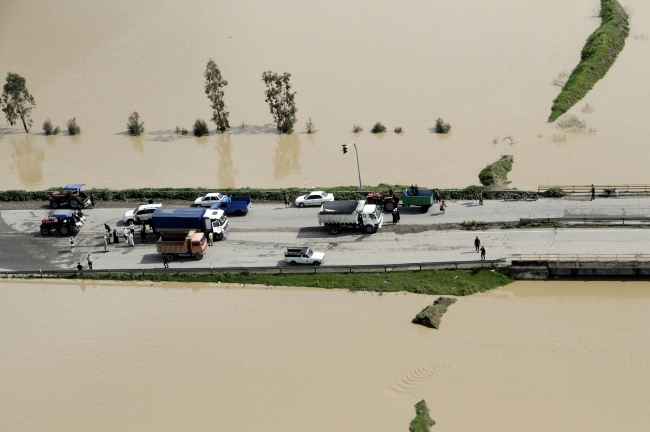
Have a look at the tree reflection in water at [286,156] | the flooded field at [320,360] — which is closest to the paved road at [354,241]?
the flooded field at [320,360]

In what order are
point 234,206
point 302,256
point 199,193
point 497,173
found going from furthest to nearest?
point 497,173, point 199,193, point 234,206, point 302,256

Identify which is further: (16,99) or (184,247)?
(16,99)

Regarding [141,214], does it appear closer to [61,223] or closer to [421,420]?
[61,223]

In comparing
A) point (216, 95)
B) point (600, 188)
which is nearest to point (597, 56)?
point (600, 188)

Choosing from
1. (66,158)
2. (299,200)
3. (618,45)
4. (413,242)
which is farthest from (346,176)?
(618,45)

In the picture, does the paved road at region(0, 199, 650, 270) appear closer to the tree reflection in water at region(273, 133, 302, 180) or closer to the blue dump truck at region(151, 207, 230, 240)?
the blue dump truck at region(151, 207, 230, 240)

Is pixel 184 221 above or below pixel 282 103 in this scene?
below
